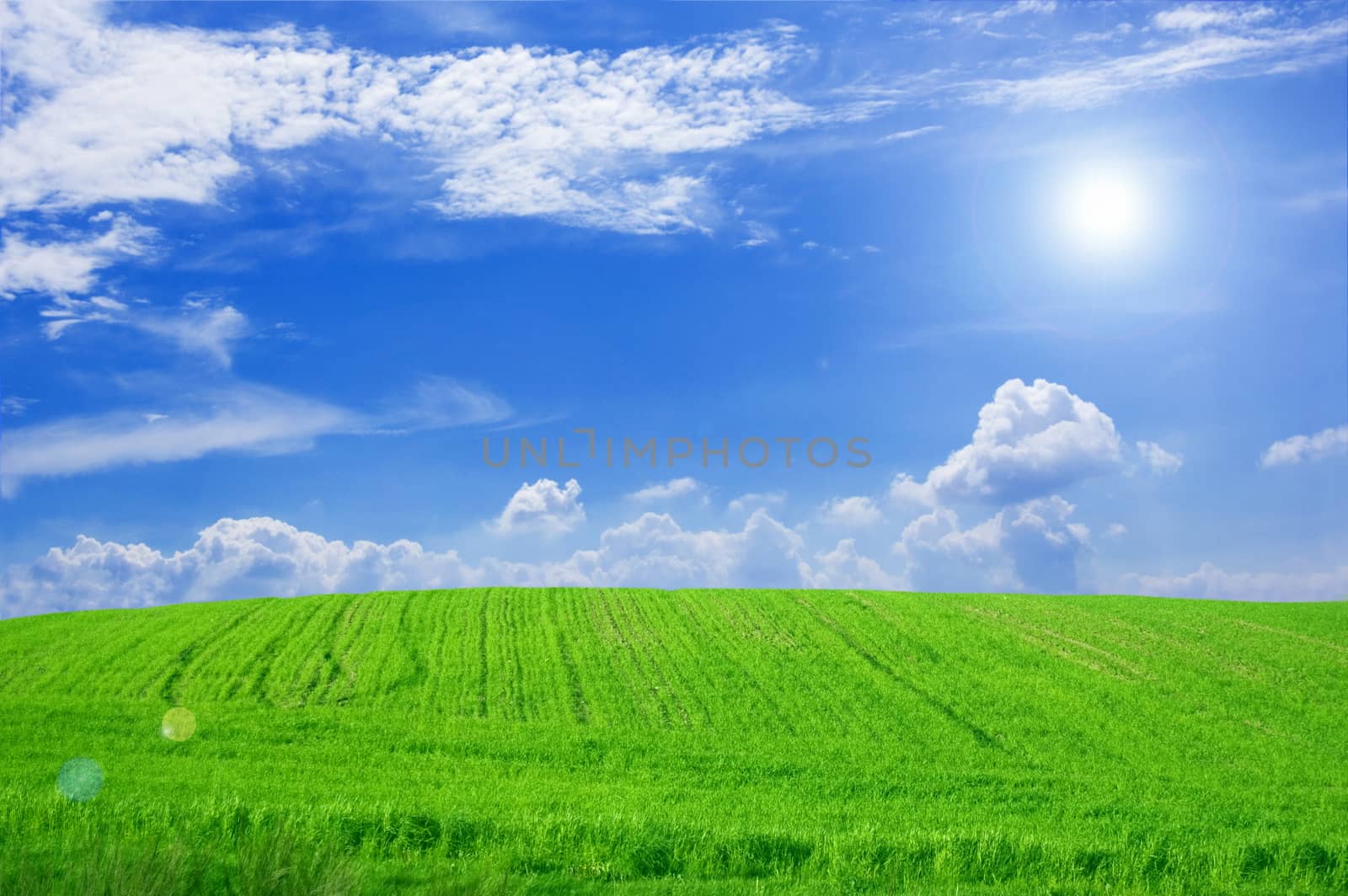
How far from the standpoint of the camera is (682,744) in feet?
73.6

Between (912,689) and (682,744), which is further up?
(912,689)

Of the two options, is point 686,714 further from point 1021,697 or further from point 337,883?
point 337,883

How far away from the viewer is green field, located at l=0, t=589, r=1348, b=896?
446 inches

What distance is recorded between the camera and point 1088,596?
1740 inches

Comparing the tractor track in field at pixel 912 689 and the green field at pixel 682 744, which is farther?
the tractor track in field at pixel 912 689

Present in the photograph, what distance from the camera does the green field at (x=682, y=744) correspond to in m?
11.3

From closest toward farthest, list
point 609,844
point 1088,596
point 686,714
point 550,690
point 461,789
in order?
1. point 609,844
2. point 461,789
3. point 686,714
4. point 550,690
5. point 1088,596

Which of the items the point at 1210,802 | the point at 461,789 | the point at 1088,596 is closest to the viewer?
the point at 461,789

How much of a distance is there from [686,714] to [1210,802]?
12210 mm

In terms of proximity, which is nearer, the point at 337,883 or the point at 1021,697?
the point at 337,883

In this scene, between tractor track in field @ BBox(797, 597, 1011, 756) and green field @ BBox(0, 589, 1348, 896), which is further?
tractor track in field @ BBox(797, 597, 1011, 756)

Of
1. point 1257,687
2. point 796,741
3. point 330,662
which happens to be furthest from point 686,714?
point 1257,687

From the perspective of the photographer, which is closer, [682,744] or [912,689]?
[682,744]

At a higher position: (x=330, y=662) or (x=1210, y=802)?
(x=330, y=662)
